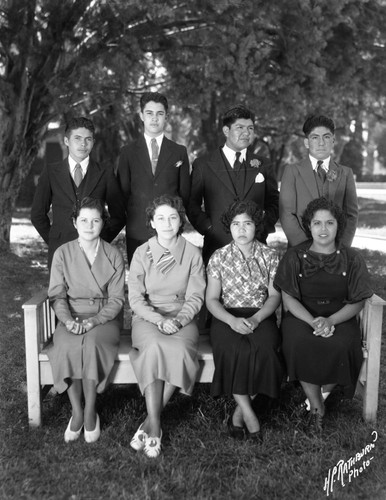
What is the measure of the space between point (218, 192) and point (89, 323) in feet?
4.68

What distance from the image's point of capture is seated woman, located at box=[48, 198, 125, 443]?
12.8ft

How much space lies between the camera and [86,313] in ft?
14.1

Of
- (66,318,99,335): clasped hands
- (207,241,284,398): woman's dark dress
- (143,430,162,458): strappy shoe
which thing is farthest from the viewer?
(66,318,99,335): clasped hands

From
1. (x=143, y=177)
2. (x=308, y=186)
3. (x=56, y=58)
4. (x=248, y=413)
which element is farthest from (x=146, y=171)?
(x=56, y=58)

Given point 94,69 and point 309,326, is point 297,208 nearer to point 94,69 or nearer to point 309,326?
point 309,326

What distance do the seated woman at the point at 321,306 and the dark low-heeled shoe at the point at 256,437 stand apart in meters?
0.36

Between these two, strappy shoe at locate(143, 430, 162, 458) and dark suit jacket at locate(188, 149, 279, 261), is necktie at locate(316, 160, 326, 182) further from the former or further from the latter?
strappy shoe at locate(143, 430, 162, 458)

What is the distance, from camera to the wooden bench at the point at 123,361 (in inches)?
157

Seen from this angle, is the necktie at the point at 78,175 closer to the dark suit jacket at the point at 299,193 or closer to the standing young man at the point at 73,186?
the standing young man at the point at 73,186

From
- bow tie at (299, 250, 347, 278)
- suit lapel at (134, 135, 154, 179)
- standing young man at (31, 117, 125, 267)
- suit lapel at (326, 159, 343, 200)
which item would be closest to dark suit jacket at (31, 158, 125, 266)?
standing young man at (31, 117, 125, 267)

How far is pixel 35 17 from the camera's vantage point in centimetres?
940

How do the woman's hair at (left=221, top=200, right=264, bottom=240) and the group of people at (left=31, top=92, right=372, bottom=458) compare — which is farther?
the woman's hair at (left=221, top=200, right=264, bottom=240)

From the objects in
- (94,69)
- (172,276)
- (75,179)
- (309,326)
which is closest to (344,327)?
(309,326)

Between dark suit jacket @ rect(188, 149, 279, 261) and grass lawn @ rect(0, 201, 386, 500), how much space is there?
3.92 ft
